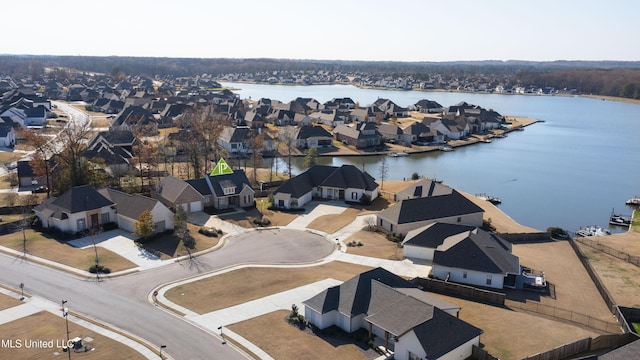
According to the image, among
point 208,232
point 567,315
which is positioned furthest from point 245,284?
point 567,315

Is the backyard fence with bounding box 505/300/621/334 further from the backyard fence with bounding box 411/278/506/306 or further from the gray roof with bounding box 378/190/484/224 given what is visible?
the gray roof with bounding box 378/190/484/224

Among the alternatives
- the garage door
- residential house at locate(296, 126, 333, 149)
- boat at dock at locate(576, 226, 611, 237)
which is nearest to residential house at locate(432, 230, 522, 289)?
boat at dock at locate(576, 226, 611, 237)

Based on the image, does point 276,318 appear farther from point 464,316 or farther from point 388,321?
point 464,316

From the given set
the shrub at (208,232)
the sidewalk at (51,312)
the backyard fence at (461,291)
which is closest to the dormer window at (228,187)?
the shrub at (208,232)

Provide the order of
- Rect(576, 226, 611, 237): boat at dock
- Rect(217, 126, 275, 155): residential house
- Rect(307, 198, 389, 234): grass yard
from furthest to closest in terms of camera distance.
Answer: Rect(217, 126, 275, 155): residential house, Rect(576, 226, 611, 237): boat at dock, Rect(307, 198, 389, 234): grass yard

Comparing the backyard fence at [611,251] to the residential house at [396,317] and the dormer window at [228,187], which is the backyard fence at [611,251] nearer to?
the residential house at [396,317]

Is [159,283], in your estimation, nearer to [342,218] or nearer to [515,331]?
[342,218]

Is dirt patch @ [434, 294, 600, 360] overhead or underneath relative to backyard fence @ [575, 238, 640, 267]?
overhead
